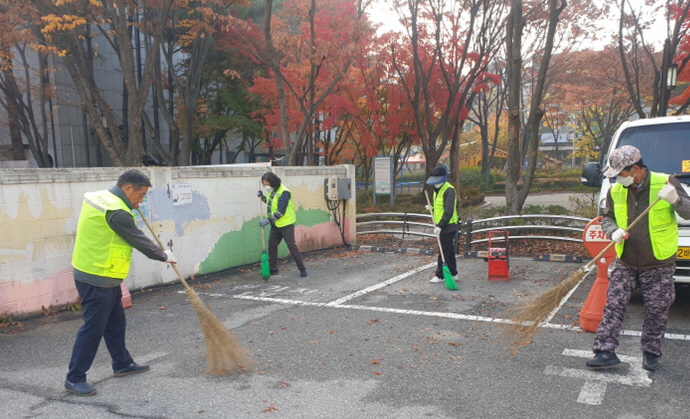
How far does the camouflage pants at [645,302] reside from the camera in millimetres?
4332

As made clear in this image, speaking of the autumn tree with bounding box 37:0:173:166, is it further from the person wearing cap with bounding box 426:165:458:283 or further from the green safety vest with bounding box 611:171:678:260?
the green safety vest with bounding box 611:171:678:260

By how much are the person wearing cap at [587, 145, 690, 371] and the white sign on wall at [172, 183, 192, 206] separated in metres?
6.28

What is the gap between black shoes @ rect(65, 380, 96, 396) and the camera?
4172mm

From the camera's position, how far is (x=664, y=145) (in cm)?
671

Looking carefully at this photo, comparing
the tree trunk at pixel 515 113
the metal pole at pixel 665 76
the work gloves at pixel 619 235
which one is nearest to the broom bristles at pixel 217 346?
the work gloves at pixel 619 235

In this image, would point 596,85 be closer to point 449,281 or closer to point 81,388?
point 449,281

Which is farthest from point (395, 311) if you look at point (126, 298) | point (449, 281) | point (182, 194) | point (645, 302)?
point (182, 194)

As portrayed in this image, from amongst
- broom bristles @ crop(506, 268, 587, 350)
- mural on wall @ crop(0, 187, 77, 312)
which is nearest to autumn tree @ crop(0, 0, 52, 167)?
mural on wall @ crop(0, 187, 77, 312)

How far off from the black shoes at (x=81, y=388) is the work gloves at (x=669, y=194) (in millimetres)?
4731

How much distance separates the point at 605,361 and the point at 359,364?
2082mm

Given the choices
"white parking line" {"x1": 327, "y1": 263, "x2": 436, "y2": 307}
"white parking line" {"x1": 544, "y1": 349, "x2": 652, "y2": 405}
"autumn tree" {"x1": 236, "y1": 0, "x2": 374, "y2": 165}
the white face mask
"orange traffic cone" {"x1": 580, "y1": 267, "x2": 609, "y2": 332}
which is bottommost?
"white parking line" {"x1": 327, "y1": 263, "x2": 436, "y2": 307}

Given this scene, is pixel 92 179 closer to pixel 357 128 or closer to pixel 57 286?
pixel 57 286

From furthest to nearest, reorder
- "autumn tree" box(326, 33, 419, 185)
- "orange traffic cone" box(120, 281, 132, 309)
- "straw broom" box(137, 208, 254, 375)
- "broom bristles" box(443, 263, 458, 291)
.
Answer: "autumn tree" box(326, 33, 419, 185) → "broom bristles" box(443, 263, 458, 291) → "orange traffic cone" box(120, 281, 132, 309) → "straw broom" box(137, 208, 254, 375)

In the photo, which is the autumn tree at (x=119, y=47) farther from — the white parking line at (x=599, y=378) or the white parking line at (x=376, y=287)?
the white parking line at (x=599, y=378)
